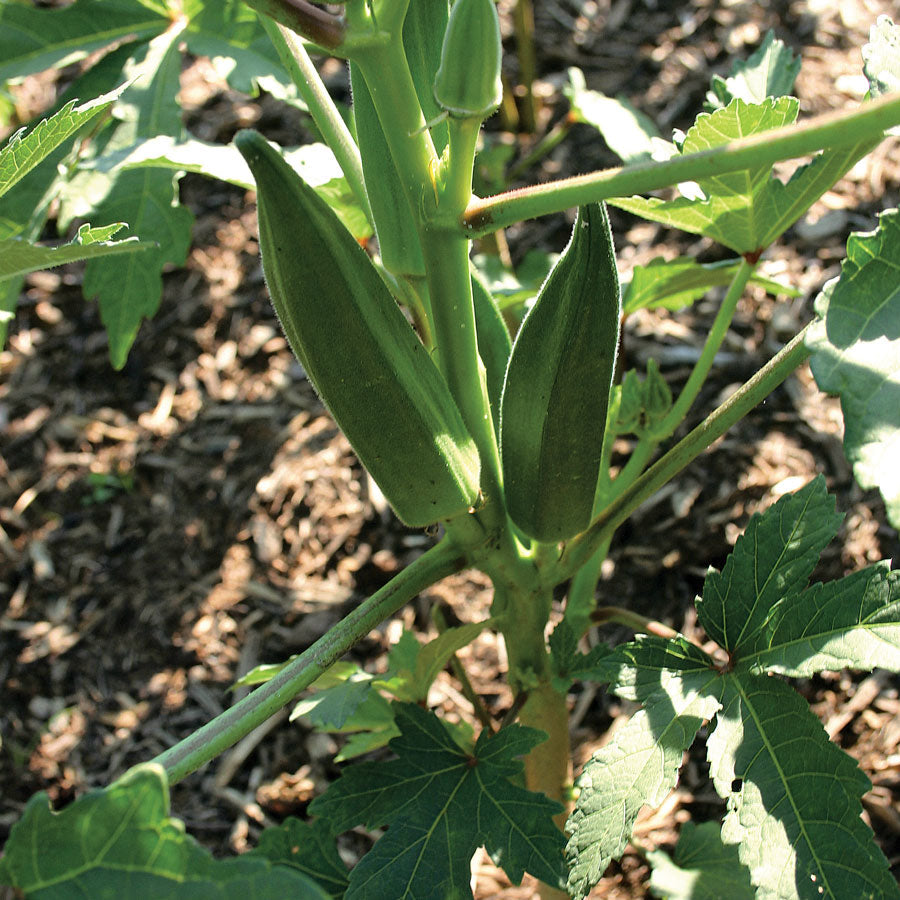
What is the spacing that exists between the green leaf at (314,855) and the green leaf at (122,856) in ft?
1.89

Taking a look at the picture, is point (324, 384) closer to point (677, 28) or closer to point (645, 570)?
point (645, 570)

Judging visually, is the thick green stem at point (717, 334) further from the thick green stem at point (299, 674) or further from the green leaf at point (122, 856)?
the green leaf at point (122, 856)

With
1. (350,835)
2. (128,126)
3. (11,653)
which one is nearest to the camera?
(128,126)

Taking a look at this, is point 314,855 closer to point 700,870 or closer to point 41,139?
point 700,870

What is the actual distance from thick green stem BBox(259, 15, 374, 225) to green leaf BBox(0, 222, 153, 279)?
241mm

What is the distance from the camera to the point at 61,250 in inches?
38.3

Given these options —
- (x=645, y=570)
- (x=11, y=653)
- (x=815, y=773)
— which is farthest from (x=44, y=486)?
(x=815, y=773)

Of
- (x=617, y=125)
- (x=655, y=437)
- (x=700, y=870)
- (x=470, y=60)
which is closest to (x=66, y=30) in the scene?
(x=617, y=125)

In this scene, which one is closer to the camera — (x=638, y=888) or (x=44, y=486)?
(x=638, y=888)

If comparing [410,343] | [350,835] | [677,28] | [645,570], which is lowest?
[350,835]

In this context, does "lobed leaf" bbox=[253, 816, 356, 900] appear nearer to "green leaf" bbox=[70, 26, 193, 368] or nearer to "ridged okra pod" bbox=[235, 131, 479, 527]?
"ridged okra pod" bbox=[235, 131, 479, 527]

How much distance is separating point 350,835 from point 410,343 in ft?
3.52

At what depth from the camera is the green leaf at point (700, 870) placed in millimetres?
1319

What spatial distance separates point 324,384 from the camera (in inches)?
41.3
